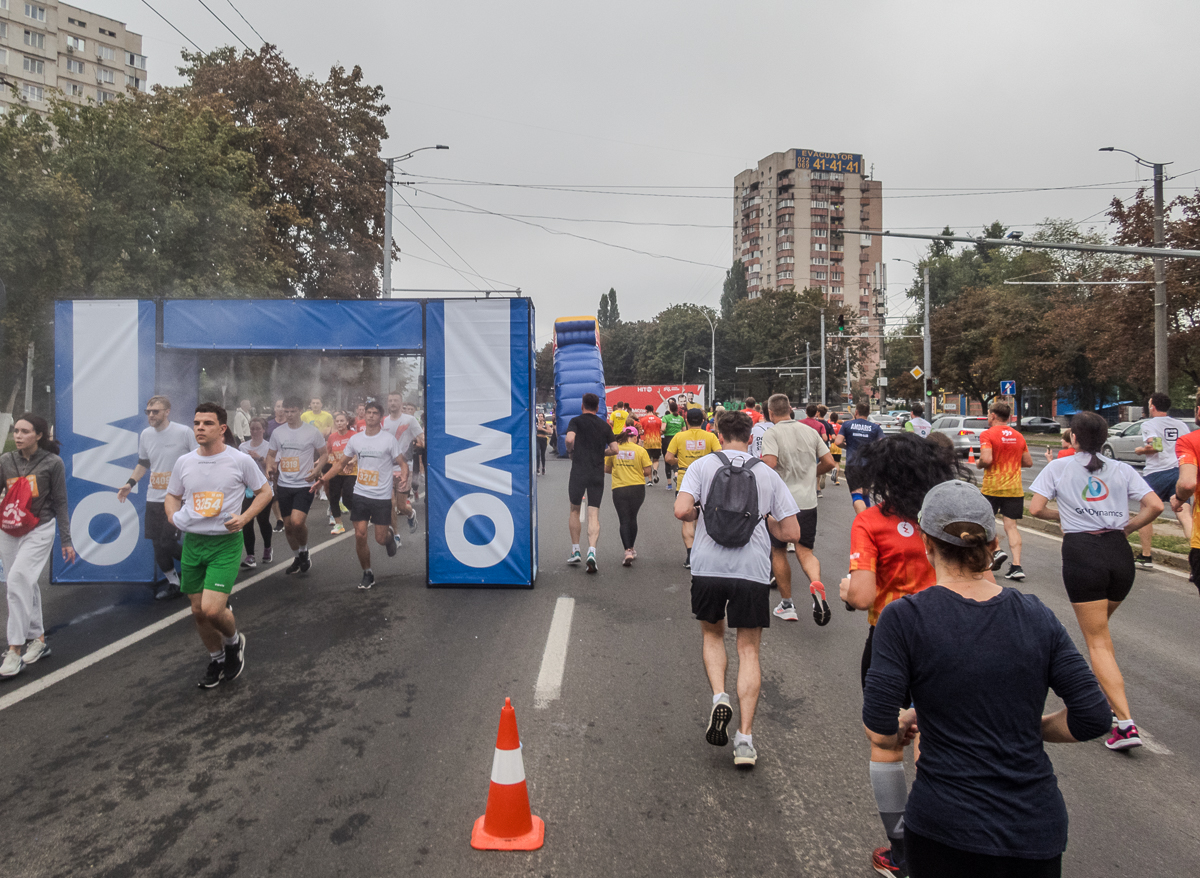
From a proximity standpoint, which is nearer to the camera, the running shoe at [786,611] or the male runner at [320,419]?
the running shoe at [786,611]

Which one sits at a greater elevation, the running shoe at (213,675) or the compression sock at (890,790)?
the compression sock at (890,790)

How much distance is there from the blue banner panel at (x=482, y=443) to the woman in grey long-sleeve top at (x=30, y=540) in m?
3.13

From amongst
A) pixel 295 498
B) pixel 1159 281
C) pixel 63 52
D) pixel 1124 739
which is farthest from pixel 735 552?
pixel 63 52

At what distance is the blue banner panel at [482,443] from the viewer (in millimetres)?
7688

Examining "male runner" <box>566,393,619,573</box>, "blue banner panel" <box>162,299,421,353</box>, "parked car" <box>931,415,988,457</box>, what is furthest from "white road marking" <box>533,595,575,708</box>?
"parked car" <box>931,415,988,457</box>

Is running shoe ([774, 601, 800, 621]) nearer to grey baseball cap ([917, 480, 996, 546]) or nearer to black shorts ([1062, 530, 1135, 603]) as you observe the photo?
black shorts ([1062, 530, 1135, 603])

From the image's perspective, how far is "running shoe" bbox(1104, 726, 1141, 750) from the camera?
13.0 feet

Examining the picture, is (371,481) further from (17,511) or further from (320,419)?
(320,419)

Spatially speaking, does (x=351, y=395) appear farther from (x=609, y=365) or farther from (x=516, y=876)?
(x=609, y=365)

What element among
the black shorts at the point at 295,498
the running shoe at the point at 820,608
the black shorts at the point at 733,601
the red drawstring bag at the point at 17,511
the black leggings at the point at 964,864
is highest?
the red drawstring bag at the point at 17,511

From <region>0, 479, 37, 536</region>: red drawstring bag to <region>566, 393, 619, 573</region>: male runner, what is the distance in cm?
475

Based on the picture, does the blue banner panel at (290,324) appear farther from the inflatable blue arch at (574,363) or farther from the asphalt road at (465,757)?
the inflatable blue arch at (574,363)

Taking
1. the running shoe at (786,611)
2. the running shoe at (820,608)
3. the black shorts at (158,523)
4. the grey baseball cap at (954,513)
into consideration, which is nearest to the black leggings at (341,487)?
the black shorts at (158,523)

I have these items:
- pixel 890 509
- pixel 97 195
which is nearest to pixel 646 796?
pixel 890 509
